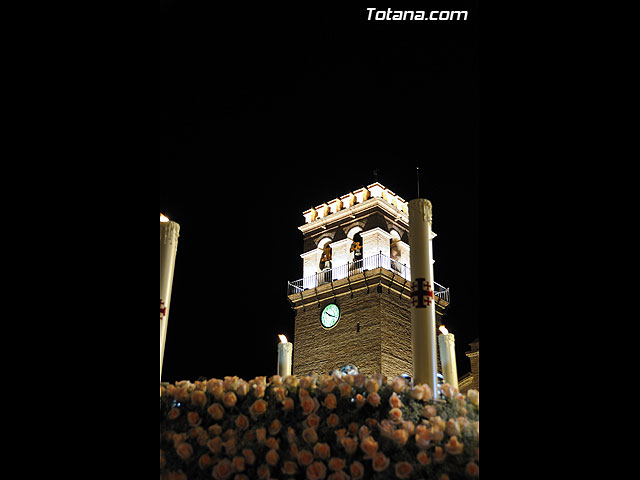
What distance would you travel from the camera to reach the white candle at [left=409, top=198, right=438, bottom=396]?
13.4 feet

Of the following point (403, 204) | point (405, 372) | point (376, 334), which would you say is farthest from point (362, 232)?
point (405, 372)

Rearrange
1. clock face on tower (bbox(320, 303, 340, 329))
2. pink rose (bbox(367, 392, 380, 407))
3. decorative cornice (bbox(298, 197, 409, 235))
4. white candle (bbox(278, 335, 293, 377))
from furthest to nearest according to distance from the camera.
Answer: decorative cornice (bbox(298, 197, 409, 235)), clock face on tower (bbox(320, 303, 340, 329)), white candle (bbox(278, 335, 293, 377)), pink rose (bbox(367, 392, 380, 407))

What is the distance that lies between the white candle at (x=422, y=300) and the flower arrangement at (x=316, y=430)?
1.74 feet

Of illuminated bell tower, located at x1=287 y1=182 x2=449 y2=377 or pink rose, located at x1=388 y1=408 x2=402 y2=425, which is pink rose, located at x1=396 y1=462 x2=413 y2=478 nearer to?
pink rose, located at x1=388 y1=408 x2=402 y2=425

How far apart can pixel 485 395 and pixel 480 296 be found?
17.3 inches

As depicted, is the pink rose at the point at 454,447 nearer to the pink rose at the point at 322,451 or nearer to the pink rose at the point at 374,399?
the pink rose at the point at 374,399

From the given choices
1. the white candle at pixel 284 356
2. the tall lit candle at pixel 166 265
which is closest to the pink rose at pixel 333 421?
the tall lit candle at pixel 166 265

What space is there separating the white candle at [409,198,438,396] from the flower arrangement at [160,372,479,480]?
1.74 ft

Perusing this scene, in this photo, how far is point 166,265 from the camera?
384cm

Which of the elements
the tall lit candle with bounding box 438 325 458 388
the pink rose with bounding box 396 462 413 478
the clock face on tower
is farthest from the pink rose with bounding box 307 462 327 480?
the clock face on tower

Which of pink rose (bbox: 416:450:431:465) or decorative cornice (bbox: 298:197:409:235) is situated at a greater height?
decorative cornice (bbox: 298:197:409:235)

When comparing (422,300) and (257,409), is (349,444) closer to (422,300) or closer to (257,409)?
(257,409)

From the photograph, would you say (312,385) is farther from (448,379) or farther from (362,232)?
(362,232)

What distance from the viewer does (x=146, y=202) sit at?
3.14 m
